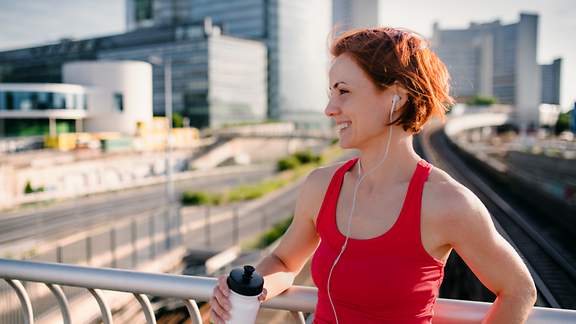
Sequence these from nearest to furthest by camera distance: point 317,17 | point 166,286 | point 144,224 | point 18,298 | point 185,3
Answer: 1. point 166,286
2. point 18,298
3. point 144,224
4. point 317,17
5. point 185,3

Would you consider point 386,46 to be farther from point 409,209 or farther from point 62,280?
point 62,280

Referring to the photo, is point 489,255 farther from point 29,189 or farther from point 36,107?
point 36,107

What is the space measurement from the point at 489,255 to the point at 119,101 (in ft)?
164

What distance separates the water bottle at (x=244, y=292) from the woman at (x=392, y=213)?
0.04 m

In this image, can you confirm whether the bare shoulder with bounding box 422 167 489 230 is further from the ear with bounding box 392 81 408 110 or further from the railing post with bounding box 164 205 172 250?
the railing post with bounding box 164 205 172 250

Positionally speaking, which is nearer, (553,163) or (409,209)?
(409,209)

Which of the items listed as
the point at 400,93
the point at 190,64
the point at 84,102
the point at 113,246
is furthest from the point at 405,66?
the point at 190,64

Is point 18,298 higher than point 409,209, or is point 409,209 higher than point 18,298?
point 409,209

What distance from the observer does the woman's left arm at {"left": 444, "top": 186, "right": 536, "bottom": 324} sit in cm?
131

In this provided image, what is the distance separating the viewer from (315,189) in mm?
1638

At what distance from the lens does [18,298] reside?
2.25 m

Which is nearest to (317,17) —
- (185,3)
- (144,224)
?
(185,3)

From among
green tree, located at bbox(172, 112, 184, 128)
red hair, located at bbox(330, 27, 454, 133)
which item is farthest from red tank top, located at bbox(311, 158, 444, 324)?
green tree, located at bbox(172, 112, 184, 128)

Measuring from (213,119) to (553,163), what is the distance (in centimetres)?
3635
